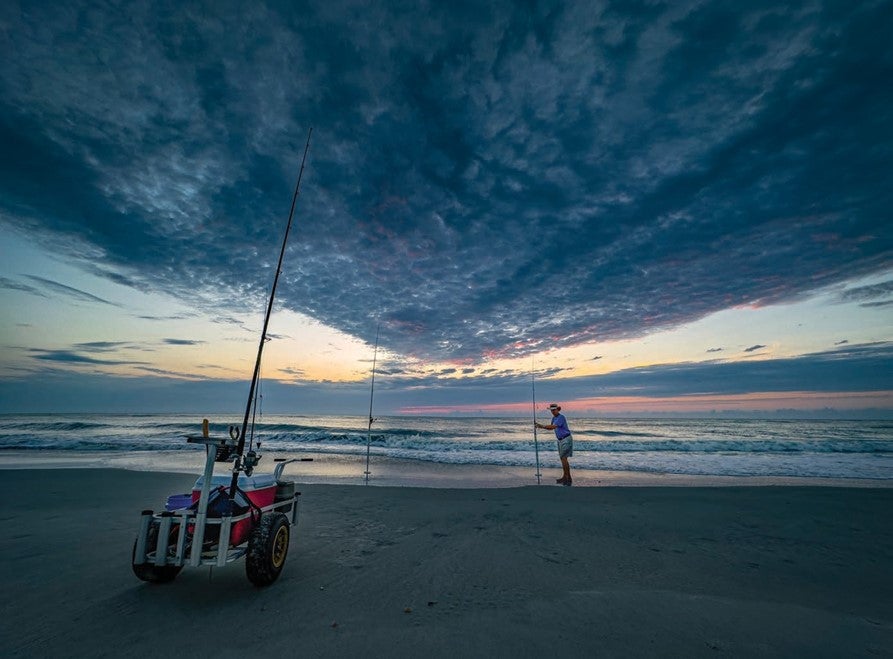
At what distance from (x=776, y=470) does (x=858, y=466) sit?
5142 mm

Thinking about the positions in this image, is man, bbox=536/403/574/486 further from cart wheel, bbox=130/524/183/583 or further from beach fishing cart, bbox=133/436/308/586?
cart wheel, bbox=130/524/183/583

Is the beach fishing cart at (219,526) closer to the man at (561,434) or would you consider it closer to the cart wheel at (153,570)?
the cart wheel at (153,570)

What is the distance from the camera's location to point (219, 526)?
4.30 metres

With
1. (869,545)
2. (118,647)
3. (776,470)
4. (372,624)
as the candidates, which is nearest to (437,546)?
(372,624)

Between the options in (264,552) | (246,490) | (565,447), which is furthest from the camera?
(565,447)

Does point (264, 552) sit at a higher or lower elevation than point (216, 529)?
lower

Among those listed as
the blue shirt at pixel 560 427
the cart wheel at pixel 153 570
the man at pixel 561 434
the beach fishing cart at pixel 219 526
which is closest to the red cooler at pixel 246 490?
the beach fishing cart at pixel 219 526

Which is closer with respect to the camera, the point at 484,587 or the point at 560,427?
the point at 484,587

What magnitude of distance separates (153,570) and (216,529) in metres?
0.74

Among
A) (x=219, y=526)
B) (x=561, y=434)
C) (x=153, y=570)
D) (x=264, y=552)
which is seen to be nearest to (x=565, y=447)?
(x=561, y=434)

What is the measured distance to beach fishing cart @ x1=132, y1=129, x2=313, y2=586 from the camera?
12.6ft

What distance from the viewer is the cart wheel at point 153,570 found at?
4.09 metres

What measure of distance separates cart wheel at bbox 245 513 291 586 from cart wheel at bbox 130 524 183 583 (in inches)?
27.0

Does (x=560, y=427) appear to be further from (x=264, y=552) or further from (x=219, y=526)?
(x=219, y=526)
